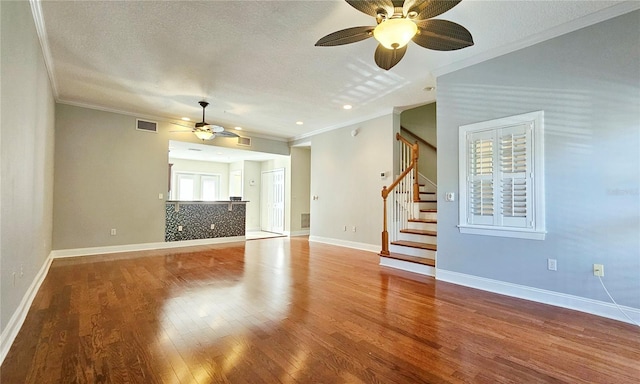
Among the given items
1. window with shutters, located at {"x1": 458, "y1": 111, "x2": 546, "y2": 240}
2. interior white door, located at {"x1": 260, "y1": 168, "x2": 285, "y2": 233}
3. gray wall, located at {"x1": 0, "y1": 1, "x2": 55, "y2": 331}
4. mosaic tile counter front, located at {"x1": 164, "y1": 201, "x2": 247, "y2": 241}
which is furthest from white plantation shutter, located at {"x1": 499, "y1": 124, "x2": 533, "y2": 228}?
interior white door, located at {"x1": 260, "y1": 168, "x2": 285, "y2": 233}

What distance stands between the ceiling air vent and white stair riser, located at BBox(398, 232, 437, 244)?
5.56 m

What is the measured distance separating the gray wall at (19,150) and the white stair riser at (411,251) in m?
4.54

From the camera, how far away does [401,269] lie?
456 cm

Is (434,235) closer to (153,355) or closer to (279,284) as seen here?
(279,284)

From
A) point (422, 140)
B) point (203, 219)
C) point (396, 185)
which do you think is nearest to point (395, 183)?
point (396, 185)

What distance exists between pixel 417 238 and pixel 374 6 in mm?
3745

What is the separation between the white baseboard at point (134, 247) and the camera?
5309mm

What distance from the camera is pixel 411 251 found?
471 centimetres

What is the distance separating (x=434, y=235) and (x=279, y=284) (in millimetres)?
2617

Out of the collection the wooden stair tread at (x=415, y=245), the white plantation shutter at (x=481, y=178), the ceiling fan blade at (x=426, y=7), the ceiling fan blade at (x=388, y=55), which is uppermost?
the ceiling fan blade at (x=426, y=7)

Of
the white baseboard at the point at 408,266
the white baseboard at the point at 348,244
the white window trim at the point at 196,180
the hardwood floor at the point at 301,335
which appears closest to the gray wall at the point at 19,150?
the hardwood floor at the point at 301,335

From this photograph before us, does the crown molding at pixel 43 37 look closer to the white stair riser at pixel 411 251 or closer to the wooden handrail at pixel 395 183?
the wooden handrail at pixel 395 183

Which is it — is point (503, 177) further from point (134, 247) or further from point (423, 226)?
point (134, 247)

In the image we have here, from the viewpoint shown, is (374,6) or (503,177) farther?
(503,177)
